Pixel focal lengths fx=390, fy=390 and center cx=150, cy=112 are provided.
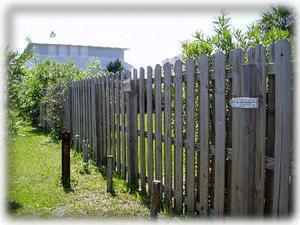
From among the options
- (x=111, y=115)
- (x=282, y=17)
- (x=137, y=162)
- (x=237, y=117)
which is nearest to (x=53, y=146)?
(x=111, y=115)

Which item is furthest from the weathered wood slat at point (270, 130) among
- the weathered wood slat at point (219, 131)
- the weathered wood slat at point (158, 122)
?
the weathered wood slat at point (158, 122)

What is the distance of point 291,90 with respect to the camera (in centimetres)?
340

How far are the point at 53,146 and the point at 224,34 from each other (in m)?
7.11

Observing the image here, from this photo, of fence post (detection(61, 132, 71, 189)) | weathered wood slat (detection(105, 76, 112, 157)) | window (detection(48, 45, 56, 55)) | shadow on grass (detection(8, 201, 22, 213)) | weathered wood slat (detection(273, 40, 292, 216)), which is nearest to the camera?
weathered wood slat (detection(273, 40, 292, 216))

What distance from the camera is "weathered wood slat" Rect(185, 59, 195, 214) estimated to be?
15.1ft

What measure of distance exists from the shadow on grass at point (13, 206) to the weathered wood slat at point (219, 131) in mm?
2808

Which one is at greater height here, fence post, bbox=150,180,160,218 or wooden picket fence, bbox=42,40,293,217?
wooden picket fence, bbox=42,40,293,217

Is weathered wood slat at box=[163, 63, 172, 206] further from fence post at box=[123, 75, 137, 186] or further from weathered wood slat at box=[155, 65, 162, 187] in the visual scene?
fence post at box=[123, 75, 137, 186]

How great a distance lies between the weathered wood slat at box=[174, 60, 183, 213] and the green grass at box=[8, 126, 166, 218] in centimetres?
35

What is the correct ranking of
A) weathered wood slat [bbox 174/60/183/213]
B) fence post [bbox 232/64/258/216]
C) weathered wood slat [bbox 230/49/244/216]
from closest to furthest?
fence post [bbox 232/64/258/216] → weathered wood slat [bbox 230/49/244/216] → weathered wood slat [bbox 174/60/183/213]

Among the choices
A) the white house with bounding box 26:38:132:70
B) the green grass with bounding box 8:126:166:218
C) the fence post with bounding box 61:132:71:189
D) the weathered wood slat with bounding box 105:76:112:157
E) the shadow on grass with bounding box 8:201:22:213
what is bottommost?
the shadow on grass with bounding box 8:201:22:213

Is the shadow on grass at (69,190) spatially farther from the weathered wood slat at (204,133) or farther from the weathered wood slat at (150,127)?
the weathered wood slat at (204,133)

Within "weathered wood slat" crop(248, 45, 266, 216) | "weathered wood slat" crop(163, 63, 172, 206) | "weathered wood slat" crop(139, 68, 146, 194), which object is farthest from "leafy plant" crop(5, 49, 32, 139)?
"weathered wood slat" crop(248, 45, 266, 216)

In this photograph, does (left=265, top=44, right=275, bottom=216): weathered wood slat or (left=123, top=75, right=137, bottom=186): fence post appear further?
(left=123, top=75, right=137, bottom=186): fence post
